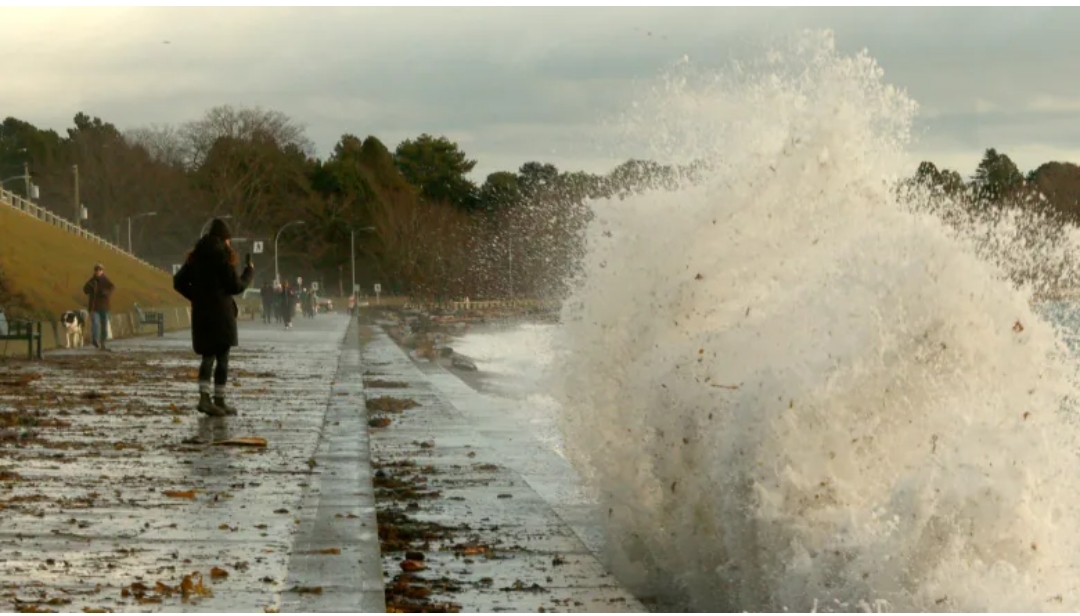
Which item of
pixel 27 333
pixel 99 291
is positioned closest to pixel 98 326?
pixel 99 291

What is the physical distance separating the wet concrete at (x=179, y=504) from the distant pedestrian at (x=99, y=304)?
11.0 meters

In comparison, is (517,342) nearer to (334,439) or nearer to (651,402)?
(334,439)

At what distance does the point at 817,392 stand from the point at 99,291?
2475 cm

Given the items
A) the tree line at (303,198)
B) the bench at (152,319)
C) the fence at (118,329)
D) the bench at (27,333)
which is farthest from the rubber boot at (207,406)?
the tree line at (303,198)

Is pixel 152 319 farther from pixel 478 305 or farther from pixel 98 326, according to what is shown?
pixel 478 305

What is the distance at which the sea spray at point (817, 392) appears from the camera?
6.27 m

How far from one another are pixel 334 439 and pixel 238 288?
66.3 inches

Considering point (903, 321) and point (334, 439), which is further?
point (334, 439)

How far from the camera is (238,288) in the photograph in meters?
14.4

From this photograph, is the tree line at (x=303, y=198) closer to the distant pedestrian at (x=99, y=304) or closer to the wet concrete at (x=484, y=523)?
the distant pedestrian at (x=99, y=304)

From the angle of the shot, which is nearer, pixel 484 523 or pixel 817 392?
pixel 817 392

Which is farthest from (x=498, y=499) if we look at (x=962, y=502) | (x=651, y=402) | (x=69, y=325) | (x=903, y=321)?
(x=69, y=325)

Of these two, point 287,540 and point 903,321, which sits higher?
point 903,321

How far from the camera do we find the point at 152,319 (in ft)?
152
